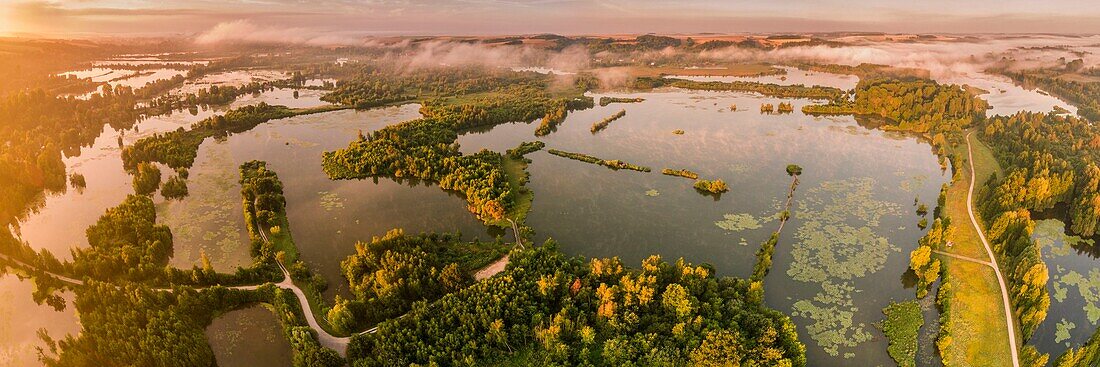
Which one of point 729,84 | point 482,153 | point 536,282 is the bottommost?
point 536,282

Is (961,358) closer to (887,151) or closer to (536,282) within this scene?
(536,282)

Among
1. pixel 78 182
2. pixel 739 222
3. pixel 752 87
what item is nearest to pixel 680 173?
pixel 739 222

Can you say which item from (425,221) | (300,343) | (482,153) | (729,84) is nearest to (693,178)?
(482,153)

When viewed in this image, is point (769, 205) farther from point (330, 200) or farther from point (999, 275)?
point (330, 200)

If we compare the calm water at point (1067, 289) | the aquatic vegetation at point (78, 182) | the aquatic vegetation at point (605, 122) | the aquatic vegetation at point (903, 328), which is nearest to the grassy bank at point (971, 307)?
the aquatic vegetation at point (903, 328)

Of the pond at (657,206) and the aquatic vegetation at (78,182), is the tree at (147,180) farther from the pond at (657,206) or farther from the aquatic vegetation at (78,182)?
the aquatic vegetation at (78,182)

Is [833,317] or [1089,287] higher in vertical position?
[1089,287]

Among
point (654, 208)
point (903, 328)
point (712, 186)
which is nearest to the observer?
point (903, 328)
